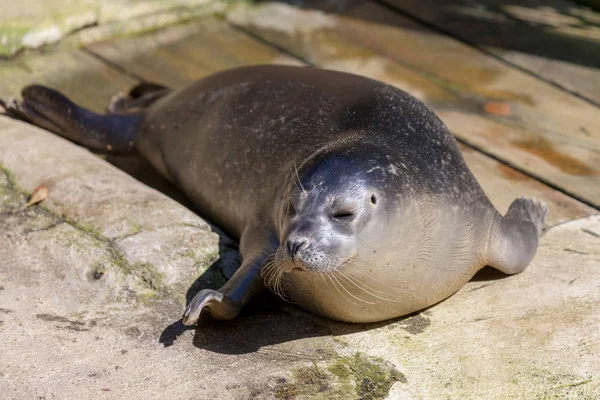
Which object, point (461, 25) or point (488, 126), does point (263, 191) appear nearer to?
point (488, 126)

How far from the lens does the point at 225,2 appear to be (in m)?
6.49

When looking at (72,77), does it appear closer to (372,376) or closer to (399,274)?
(399,274)

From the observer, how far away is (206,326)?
3.42 metres

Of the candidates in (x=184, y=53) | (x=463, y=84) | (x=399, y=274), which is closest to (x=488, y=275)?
(x=399, y=274)

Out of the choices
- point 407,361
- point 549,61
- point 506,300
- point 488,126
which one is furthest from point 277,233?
point 549,61

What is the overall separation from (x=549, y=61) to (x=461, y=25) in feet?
2.41

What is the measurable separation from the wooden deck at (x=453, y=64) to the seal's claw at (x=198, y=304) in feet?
5.08

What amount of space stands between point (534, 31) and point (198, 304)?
13.2 feet

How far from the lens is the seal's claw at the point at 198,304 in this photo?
3.16 m

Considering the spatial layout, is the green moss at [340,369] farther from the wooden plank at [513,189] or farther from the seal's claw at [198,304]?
the wooden plank at [513,189]

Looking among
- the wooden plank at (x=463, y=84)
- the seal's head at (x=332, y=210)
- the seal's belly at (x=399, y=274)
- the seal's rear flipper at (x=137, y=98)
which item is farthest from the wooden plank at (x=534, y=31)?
the seal's head at (x=332, y=210)

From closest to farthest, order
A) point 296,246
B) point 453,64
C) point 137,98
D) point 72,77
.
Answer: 1. point 296,246
2. point 137,98
3. point 72,77
4. point 453,64

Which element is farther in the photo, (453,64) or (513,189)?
(453,64)

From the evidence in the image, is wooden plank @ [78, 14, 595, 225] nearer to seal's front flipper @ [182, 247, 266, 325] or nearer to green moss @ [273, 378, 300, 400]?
seal's front flipper @ [182, 247, 266, 325]
